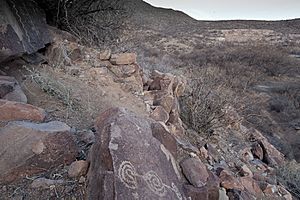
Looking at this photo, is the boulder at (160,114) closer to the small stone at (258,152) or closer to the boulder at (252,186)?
the boulder at (252,186)

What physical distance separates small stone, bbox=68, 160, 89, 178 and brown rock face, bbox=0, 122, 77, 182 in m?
0.16

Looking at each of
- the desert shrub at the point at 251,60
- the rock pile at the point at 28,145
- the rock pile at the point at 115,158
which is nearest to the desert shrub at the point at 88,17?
the rock pile at the point at 115,158

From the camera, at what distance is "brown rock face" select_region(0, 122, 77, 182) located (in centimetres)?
263

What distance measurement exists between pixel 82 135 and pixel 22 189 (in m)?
0.76

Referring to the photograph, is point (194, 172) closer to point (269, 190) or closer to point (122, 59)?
point (269, 190)

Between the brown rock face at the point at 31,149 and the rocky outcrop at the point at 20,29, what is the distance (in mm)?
1376

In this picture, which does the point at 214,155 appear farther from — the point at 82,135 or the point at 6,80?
the point at 6,80

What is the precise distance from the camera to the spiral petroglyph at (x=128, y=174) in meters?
2.37

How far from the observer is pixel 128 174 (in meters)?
2.42

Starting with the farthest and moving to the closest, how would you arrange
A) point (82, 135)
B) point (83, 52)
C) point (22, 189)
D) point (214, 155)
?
point (83, 52), point (214, 155), point (82, 135), point (22, 189)

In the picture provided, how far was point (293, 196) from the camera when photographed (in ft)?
16.6

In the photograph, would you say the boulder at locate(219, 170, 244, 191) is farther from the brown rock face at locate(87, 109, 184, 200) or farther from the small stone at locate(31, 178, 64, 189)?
the small stone at locate(31, 178, 64, 189)

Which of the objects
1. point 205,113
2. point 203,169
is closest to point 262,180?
point 205,113

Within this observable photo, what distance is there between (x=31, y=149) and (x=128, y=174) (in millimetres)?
756
